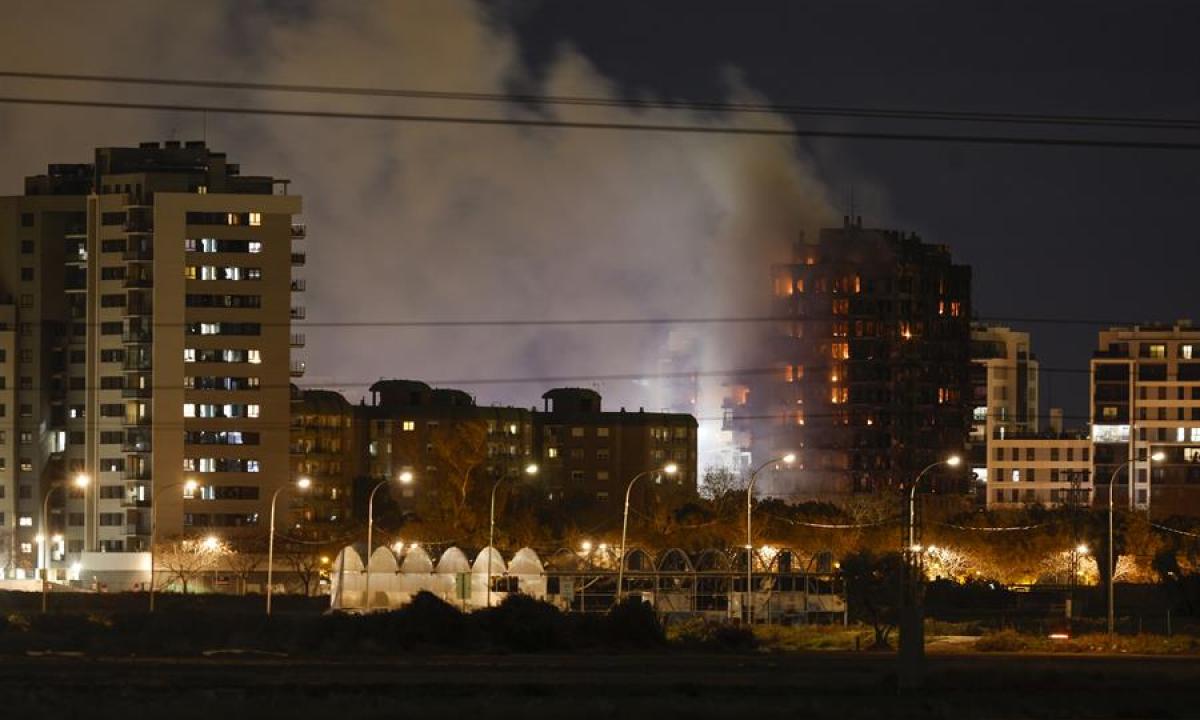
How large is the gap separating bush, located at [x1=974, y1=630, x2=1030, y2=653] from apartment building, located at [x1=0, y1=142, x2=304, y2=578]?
86.1m

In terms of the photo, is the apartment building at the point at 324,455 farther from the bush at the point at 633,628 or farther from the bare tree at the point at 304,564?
the bush at the point at 633,628

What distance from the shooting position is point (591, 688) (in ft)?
169

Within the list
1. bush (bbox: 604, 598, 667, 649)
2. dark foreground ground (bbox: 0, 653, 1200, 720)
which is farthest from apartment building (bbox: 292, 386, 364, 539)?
dark foreground ground (bbox: 0, 653, 1200, 720)

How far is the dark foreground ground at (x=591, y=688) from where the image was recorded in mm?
43812

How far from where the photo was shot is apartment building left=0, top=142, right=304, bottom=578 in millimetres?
154875

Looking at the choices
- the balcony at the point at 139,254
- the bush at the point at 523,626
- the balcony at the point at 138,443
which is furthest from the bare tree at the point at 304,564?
the bush at the point at 523,626

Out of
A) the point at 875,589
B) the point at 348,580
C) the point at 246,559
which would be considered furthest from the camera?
the point at 246,559

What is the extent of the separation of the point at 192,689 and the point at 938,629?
43.4m

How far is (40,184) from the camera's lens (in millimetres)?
172500

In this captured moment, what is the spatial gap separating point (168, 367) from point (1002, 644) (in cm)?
9708

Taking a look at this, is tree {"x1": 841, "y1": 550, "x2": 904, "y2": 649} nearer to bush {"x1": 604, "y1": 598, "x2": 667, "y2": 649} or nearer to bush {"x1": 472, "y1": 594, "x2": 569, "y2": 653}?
bush {"x1": 604, "y1": 598, "x2": 667, "y2": 649}

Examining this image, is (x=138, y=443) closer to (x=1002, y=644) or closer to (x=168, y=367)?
(x=168, y=367)

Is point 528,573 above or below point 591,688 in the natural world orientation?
above

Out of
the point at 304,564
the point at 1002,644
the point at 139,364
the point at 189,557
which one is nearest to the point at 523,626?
the point at 1002,644
